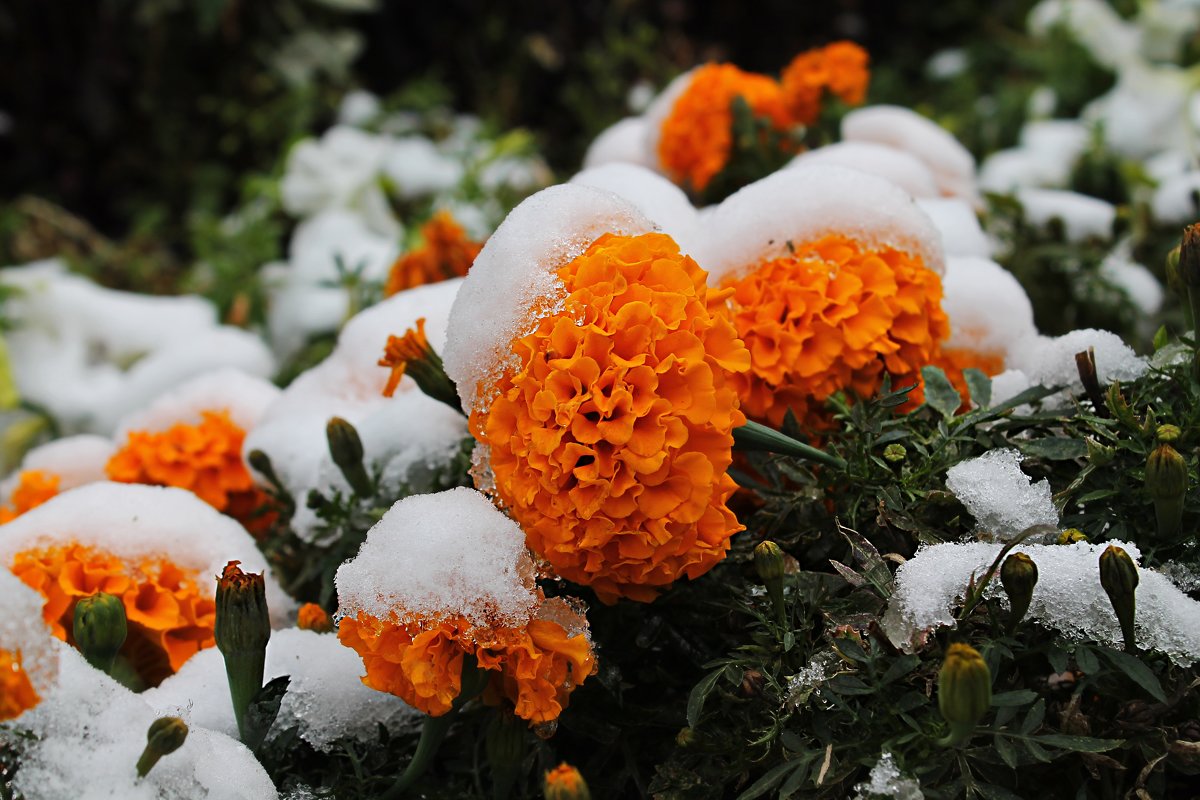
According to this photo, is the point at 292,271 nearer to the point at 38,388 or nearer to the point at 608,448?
the point at 38,388

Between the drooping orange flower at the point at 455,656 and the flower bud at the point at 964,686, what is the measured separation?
24 cm

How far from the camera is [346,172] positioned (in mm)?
2244

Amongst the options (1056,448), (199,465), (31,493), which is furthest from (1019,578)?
(31,493)

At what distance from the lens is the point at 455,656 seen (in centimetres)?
73

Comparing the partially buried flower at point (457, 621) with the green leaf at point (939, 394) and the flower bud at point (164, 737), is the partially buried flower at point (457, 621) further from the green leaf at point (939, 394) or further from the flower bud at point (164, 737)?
the green leaf at point (939, 394)

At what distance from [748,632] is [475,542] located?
0.78ft

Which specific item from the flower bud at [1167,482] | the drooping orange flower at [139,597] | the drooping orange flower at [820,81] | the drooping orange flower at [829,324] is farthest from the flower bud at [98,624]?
the drooping orange flower at [820,81]

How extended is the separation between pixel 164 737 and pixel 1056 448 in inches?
26.5

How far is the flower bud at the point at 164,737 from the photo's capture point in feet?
2.18

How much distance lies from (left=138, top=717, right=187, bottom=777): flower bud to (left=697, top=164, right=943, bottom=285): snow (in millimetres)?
571

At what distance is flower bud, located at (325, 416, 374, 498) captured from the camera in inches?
37.4

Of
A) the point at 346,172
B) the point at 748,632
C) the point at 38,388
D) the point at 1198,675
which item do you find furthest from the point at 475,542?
the point at 346,172

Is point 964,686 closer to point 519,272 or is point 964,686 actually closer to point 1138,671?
point 1138,671

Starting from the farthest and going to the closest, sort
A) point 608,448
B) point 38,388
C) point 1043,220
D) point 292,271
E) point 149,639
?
point 292,271 → point 38,388 → point 1043,220 → point 149,639 → point 608,448
